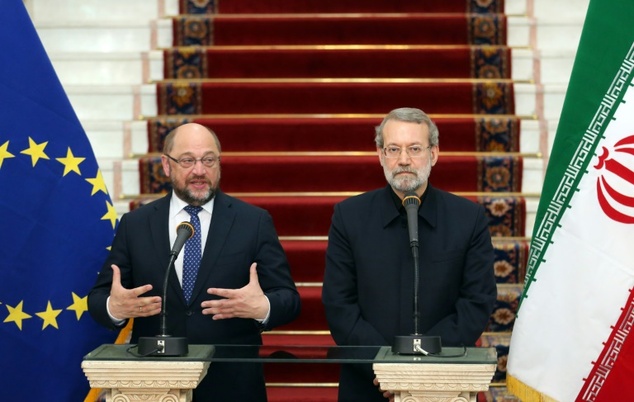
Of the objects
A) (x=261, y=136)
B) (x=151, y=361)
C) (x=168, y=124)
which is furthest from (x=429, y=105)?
(x=151, y=361)

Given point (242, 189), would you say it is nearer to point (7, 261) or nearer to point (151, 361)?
point (7, 261)

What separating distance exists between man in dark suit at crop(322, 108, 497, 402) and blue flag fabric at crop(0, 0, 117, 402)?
1.01 metres

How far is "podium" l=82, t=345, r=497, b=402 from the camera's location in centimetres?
288

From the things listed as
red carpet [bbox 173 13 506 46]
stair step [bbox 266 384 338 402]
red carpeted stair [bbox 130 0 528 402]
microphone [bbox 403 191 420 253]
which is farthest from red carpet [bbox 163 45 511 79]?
microphone [bbox 403 191 420 253]

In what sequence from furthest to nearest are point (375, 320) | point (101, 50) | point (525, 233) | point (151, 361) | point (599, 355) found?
point (101, 50) → point (525, 233) → point (599, 355) → point (375, 320) → point (151, 361)

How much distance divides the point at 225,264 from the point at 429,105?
259 cm

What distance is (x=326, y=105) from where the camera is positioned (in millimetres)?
5973

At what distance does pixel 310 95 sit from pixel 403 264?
261 centimetres

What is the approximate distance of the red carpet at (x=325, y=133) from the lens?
5.69 m

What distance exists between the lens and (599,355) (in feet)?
12.3

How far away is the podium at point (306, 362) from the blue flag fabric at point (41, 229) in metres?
0.98

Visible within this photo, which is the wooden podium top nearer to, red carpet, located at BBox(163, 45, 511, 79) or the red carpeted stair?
the red carpeted stair

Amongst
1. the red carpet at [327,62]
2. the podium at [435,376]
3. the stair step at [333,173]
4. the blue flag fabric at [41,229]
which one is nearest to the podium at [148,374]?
the podium at [435,376]

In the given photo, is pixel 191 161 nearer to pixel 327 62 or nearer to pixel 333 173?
pixel 333 173
